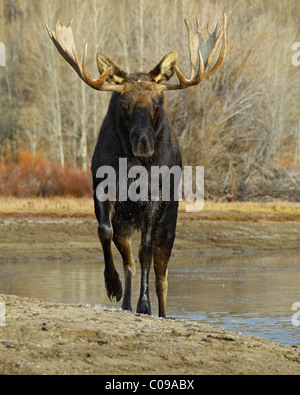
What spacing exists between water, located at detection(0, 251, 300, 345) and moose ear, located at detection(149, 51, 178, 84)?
2522mm

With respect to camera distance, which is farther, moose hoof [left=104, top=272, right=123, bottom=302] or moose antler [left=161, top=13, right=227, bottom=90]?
moose antler [left=161, top=13, right=227, bottom=90]

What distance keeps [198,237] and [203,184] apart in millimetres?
6640

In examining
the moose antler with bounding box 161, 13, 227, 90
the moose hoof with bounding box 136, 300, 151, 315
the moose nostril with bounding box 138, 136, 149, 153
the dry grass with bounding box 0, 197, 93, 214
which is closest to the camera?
the moose nostril with bounding box 138, 136, 149, 153

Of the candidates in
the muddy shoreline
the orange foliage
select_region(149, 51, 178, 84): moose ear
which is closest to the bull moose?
select_region(149, 51, 178, 84): moose ear

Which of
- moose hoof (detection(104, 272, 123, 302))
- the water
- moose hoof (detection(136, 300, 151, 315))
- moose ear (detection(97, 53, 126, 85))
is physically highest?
moose ear (detection(97, 53, 126, 85))

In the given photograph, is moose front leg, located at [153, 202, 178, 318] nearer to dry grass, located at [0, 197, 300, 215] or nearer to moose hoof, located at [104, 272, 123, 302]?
moose hoof, located at [104, 272, 123, 302]

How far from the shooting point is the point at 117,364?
5789 millimetres

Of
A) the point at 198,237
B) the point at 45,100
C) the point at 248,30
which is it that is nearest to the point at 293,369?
the point at 198,237

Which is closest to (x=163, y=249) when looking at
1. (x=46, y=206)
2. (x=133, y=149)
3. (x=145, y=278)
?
(x=145, y=278)

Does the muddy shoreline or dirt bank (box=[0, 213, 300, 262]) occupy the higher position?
the muddy shoreline

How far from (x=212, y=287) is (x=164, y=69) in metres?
4.89

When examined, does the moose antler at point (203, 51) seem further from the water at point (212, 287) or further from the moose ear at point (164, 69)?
the water at point (212, 287)

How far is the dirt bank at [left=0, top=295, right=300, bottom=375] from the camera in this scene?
5.75 metres

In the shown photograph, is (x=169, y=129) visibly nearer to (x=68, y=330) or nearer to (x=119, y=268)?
(x=68, y=330)
